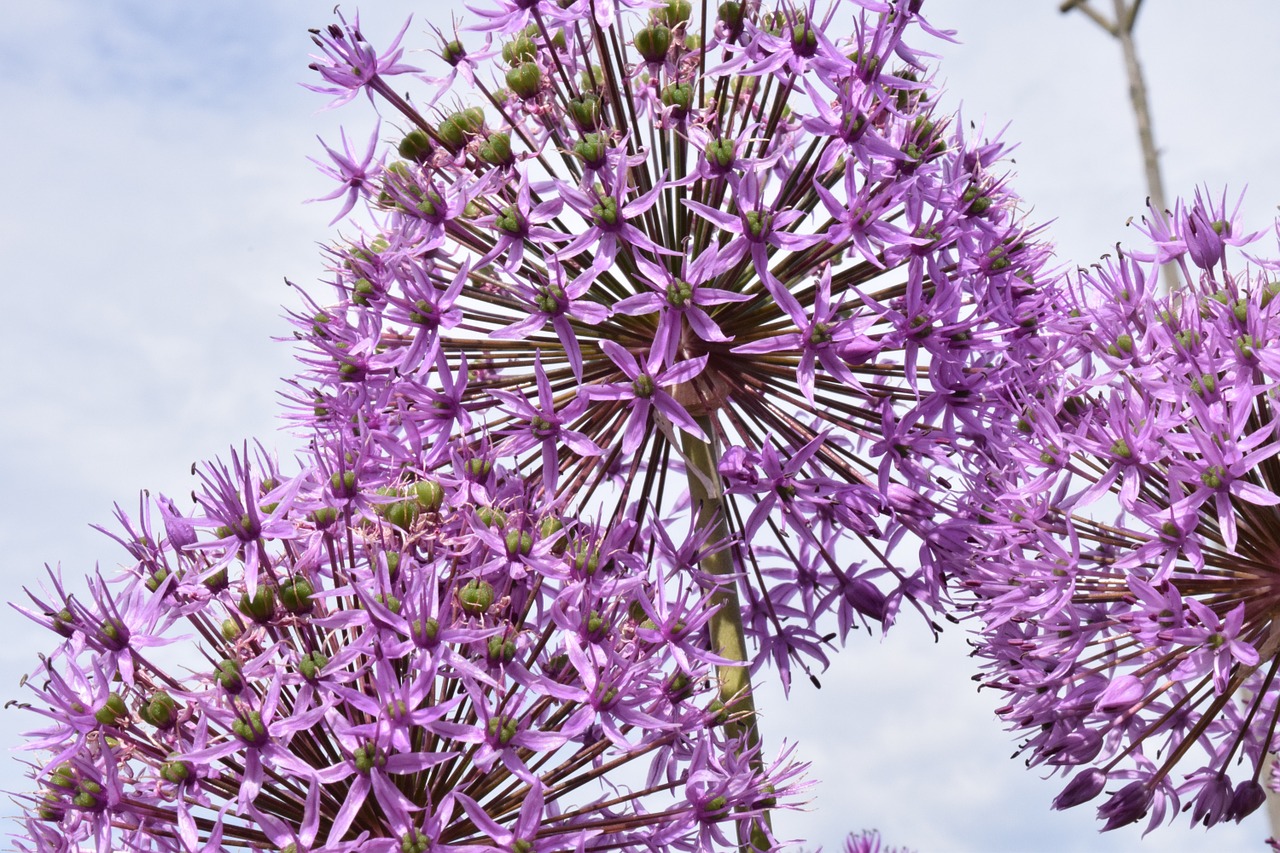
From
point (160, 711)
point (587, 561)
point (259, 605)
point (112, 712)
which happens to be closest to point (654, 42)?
point (587, 561)

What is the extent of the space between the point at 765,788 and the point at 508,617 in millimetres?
1296

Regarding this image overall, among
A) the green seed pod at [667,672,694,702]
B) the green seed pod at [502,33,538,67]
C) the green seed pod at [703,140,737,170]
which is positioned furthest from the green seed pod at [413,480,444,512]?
the green seed pod at [502,33,538,67]

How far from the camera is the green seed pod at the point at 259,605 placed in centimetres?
533

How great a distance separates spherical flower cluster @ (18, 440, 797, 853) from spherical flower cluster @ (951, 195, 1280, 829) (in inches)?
53.9

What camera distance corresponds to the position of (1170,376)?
588cm

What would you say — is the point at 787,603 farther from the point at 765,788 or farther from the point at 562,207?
the point at 562,207

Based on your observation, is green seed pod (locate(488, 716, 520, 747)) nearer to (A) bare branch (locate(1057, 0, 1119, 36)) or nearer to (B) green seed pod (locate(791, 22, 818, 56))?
(B) green seed pod (locate(791, 22, 818, 56))

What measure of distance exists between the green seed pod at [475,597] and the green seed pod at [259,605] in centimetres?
74

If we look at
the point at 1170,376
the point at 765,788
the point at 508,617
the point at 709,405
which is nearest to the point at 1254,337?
the point at 1170,376

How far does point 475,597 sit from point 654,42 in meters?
2.74

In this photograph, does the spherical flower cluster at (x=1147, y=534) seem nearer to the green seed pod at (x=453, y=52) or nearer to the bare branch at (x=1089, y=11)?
the green seed pod at (x=453, y=52)

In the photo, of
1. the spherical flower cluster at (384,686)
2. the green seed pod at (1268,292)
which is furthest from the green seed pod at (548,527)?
the green seed pod at (1268,292)

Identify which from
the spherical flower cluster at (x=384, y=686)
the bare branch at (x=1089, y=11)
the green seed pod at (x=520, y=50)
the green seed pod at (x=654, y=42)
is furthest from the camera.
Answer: the bare branch at (x=1089, y=11)

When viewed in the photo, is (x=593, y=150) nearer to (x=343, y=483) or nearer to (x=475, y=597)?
(x=343, y=483)
